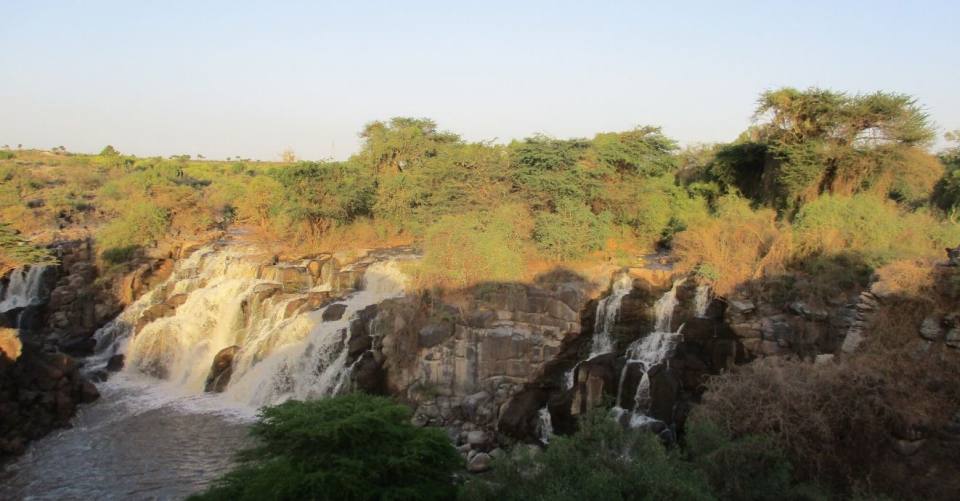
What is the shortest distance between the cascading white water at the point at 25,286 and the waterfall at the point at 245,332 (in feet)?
12.9

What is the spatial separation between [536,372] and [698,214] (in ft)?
29.9

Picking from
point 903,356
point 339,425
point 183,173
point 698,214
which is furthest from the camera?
point 183,173

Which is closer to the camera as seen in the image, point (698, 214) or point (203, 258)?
point (698, 214)

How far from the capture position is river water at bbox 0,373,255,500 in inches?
540

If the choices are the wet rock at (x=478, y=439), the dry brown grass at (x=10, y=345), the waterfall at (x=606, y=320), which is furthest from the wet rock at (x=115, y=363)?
the waterfall at (x=606, y=320)

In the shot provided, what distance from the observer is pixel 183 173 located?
5028cm

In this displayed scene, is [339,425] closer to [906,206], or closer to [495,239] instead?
[495,239]

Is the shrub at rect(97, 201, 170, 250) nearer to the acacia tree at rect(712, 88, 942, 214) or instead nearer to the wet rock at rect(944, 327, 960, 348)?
the acacia tree at rect(712, 88, 942, 214)

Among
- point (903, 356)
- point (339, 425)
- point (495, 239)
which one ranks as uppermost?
point (495, 239)

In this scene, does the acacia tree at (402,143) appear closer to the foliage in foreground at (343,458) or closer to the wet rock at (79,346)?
the wet rock at (79,346)

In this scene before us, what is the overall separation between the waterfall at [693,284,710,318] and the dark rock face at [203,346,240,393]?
13843 mm

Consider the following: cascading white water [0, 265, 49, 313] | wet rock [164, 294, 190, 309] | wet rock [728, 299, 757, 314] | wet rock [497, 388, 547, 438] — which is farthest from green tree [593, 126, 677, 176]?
cascading white water [0, 265, 49, 313]

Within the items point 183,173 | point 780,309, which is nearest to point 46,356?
point 780,309

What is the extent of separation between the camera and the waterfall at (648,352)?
14.8 m
